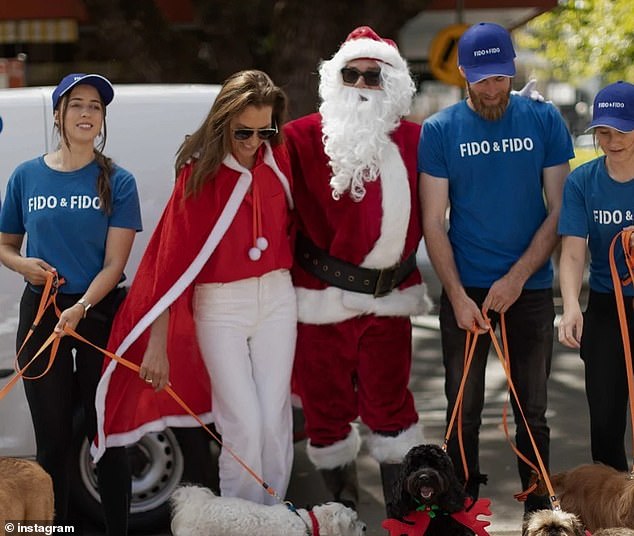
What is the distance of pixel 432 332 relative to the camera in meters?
11.0

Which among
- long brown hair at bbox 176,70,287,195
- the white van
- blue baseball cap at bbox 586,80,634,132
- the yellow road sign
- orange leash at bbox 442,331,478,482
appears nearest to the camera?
blue baseball cap at bbox 586,80,634,132

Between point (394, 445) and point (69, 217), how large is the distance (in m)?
1.72

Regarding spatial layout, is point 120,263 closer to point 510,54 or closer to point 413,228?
point 413,228

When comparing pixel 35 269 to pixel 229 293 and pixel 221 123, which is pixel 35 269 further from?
pixel 221 123

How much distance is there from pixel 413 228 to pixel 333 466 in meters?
1.15

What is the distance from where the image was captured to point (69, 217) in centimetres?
437

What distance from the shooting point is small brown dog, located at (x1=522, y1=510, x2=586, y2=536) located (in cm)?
349

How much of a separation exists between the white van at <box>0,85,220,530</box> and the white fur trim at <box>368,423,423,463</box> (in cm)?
106

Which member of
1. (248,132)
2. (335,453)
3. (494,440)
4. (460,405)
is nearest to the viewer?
(248,132)

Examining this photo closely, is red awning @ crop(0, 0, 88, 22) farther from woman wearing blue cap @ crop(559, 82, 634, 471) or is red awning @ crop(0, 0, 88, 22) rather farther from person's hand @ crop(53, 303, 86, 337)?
Result: woman wearing blue cap @ crop(559, 82, 634, 471)

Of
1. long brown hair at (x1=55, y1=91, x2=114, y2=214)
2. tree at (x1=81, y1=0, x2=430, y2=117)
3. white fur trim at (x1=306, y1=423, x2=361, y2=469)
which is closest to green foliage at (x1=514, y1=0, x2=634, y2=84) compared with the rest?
tree at (x1=81, y1=0, x2=430, y2=117)

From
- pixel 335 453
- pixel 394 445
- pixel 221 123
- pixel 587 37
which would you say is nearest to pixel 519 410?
pixel 394 445

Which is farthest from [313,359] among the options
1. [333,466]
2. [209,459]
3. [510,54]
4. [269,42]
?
[269,42]

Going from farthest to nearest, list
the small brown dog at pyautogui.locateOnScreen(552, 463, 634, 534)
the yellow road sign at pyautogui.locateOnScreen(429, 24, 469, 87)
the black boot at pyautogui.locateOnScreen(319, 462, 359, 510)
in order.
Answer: the yellow road sign at pyautogui.locateOnScreen(429, 24, 469, 87)
the black boot at pyautogui.locateOnScreen(319, 462, 359, 510)
the small brown dog at pyautogui.locateOnScreen(552, 463, 634, 534)
